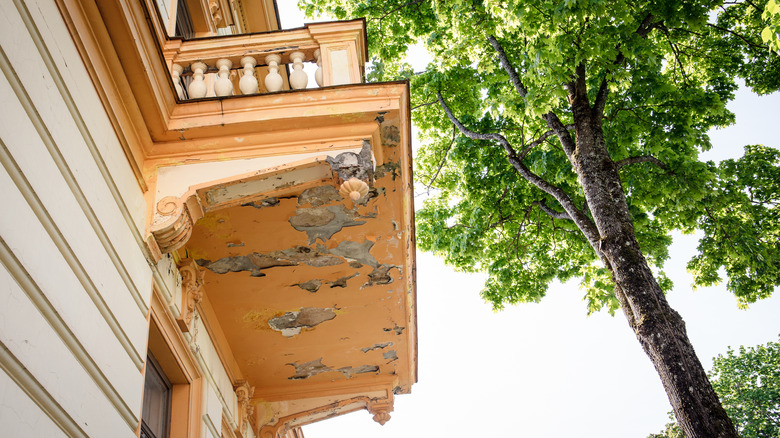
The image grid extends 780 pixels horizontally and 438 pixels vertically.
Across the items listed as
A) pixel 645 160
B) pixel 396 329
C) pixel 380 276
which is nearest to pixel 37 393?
pixel 380 276

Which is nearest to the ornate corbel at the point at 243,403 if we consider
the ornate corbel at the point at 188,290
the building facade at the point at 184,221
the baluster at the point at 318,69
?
the building facade at the point at 184,221

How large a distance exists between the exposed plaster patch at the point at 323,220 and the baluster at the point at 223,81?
1.15 metres

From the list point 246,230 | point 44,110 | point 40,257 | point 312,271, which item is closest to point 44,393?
point 40,257

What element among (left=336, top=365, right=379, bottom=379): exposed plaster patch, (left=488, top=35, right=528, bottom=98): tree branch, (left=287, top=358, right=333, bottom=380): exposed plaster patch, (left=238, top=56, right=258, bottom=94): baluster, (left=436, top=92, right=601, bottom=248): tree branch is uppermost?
(left=488, top=35, right=528, bottom=98): tree branch

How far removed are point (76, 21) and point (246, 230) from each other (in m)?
2.34

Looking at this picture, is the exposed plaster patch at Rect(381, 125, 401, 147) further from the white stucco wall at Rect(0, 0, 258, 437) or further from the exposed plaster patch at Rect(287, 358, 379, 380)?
the exposed plaster patch at Rect(287, 358, 379, 380)

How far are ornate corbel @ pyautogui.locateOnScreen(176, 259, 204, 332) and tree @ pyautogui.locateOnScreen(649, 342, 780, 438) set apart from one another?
21724mm

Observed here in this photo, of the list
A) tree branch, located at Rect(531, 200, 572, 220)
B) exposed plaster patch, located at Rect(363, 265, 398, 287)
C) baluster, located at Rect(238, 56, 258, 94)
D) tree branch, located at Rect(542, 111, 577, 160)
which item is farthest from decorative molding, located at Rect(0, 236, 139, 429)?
tree branch, located at Rect(531, 200, 572, 220)

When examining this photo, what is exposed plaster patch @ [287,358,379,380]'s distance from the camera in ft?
26.1

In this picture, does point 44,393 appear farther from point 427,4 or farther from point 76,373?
point 427,4

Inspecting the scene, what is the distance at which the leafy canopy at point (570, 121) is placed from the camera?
8.98 m

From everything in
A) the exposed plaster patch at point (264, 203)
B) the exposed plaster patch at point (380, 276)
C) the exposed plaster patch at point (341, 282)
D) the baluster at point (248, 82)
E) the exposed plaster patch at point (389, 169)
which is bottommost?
the exposed plaster patch at point (341, 282)

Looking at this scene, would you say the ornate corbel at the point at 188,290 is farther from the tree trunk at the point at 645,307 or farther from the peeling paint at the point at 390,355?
the tree trunk at the point at 645,307

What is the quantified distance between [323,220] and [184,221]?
1379 mm
